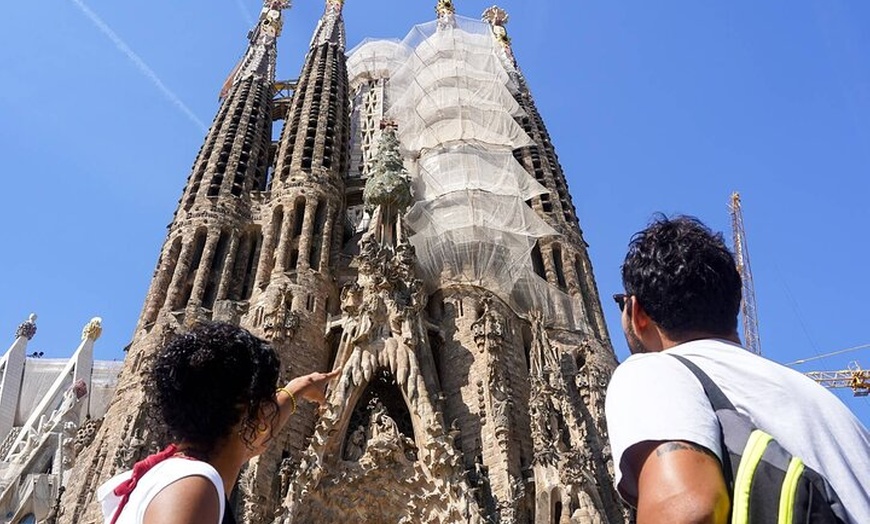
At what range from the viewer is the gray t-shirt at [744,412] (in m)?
1.52

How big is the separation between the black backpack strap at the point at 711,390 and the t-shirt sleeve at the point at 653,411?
0.6 inches

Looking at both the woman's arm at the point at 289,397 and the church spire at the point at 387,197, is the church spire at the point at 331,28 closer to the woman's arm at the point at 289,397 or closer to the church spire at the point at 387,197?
the church spire at the point at 387,197

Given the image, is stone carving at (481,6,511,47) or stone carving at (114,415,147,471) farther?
stone carving at (481,6,511,47)

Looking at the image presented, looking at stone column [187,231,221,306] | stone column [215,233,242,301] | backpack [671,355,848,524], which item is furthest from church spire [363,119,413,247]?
backpack [671,355,848,524]

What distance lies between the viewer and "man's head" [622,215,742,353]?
1.99 meters

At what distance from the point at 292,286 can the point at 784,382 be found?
1929 cm

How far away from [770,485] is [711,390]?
0.26 metres

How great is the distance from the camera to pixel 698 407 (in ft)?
5.15

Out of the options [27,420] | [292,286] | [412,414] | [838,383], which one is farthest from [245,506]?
[838,383]

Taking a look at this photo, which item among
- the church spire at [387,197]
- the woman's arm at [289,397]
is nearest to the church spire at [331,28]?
the church spire at [387,197]

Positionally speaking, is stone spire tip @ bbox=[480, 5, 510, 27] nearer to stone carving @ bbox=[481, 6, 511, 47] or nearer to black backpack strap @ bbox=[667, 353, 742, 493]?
stone carving @ bbox=[481, 6, 511, 47]

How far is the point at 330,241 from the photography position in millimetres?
22734

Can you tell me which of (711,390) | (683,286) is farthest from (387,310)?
(711,390)

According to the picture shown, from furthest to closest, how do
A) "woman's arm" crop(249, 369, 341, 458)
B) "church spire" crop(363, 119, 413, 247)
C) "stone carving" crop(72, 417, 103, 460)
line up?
"church spire" crop(363, 119, 413, 247)
"stone carving" crop(72, 417, 103, 460)
"woman's arm" crop(249, 369, 341, 458)
